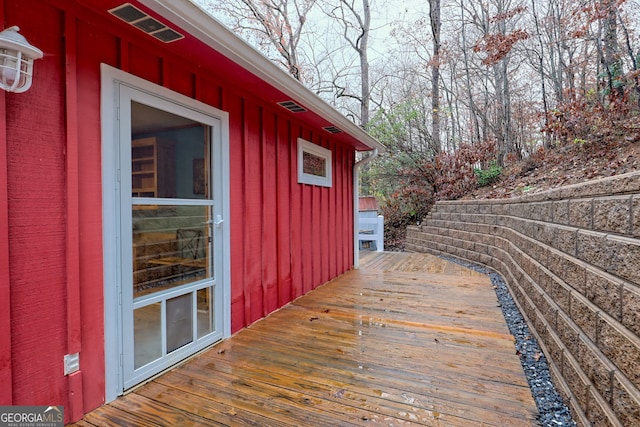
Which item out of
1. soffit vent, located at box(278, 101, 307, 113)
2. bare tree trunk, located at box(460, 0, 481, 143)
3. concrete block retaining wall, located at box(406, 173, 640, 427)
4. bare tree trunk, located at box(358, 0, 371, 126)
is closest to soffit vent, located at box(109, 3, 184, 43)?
soffit vent, located at box(278, 101, 307, 113)

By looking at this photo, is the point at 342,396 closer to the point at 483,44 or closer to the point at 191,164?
the point at 191,164

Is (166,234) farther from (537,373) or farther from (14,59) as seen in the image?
(537,373)

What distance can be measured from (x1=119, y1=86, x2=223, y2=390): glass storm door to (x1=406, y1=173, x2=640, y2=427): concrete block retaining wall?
7.90ft

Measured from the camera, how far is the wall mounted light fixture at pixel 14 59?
1298 mm

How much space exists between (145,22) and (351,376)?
2453 mm

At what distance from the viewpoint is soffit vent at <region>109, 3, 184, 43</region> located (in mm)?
1729

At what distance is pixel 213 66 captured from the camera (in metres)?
2.45

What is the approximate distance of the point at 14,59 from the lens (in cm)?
133

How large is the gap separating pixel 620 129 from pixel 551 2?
3.90 metres

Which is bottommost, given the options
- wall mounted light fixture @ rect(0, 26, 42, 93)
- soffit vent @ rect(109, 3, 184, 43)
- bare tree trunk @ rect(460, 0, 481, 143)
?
wall mounted light fixture @ rect(0, 26, 42, 93)

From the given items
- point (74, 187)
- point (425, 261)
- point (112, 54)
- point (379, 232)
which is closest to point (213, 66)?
point (112, 54)

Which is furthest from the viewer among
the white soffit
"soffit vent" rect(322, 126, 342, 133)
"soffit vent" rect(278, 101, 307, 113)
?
"soffit vent" rect(322, 126, 342, 133)

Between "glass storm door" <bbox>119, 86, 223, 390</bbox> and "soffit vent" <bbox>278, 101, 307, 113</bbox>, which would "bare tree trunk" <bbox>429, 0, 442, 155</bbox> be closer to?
"soffit vent" <bbox>278, 101, 307, 113</bbox>

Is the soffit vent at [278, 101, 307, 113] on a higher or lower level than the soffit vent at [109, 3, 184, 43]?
higher
